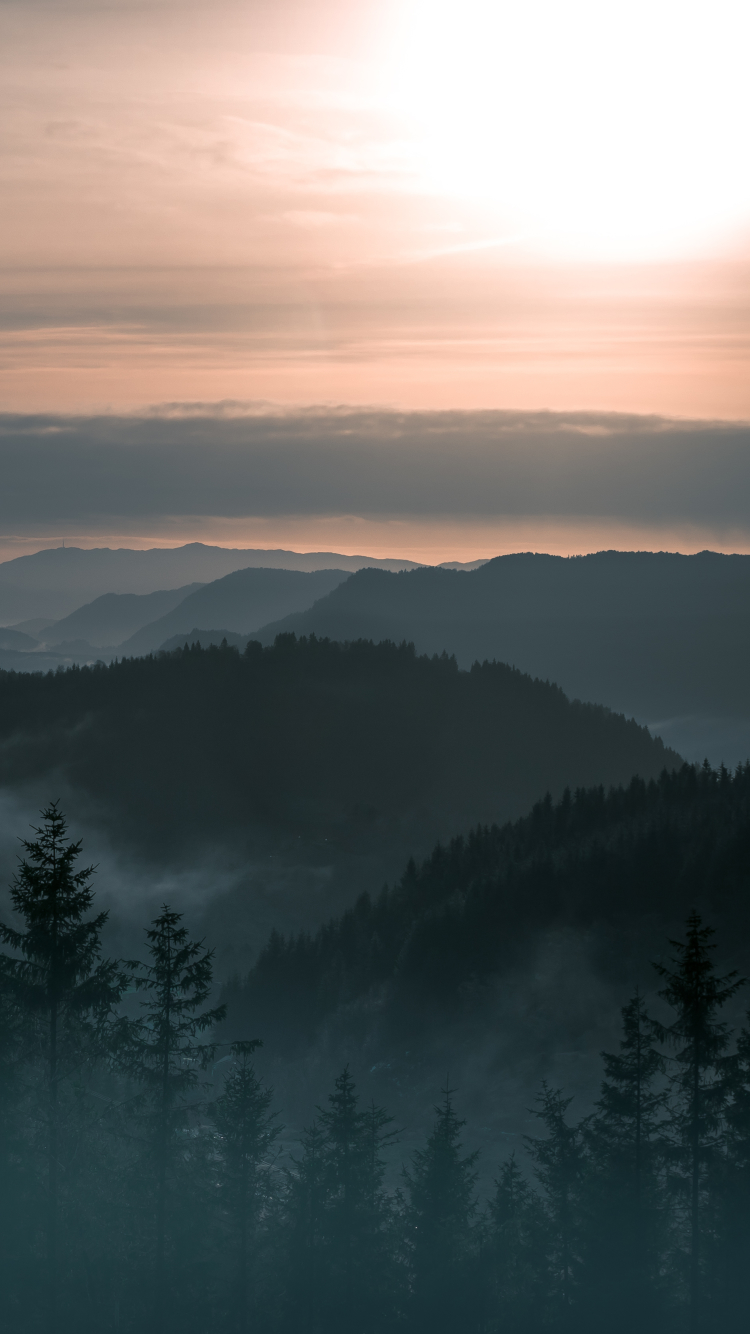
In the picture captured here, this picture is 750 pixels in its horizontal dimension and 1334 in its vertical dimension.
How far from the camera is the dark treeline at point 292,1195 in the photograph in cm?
4406

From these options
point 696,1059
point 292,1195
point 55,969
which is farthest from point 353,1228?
point 55,969

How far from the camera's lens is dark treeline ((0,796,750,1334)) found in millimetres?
44062

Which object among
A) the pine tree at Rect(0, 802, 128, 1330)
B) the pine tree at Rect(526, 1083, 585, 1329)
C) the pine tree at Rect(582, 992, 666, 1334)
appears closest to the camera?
the pine tree at Rect(0, 802, 128, 1330)

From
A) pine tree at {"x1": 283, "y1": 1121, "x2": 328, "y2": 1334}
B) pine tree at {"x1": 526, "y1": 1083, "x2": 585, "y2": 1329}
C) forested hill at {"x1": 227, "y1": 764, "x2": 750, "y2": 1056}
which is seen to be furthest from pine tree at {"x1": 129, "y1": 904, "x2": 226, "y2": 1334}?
forested hill at {"x1": 227, "y1": 764, "x2": 750, "y2": 1056}

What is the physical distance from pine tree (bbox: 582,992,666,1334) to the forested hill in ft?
339

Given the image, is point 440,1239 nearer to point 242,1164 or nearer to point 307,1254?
point 307,1254

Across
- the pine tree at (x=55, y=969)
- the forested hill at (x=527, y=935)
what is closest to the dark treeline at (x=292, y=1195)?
the pine tree at (x=55, y=969)

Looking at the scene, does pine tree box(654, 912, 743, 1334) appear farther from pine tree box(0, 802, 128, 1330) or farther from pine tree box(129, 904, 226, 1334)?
pine tree box(0, 802, 128, 1330)

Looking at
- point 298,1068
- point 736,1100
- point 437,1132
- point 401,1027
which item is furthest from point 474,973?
point 736,1100

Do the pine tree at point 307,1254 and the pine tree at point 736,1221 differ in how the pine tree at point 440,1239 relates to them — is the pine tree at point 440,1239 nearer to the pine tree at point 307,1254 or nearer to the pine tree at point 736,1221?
the pine tree at point 307,1254

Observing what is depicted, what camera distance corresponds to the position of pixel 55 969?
1682 inches

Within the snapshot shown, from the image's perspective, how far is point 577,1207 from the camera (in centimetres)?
5506

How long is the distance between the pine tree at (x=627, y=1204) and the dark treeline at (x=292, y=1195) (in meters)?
0.09

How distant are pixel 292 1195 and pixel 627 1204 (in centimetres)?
1617
